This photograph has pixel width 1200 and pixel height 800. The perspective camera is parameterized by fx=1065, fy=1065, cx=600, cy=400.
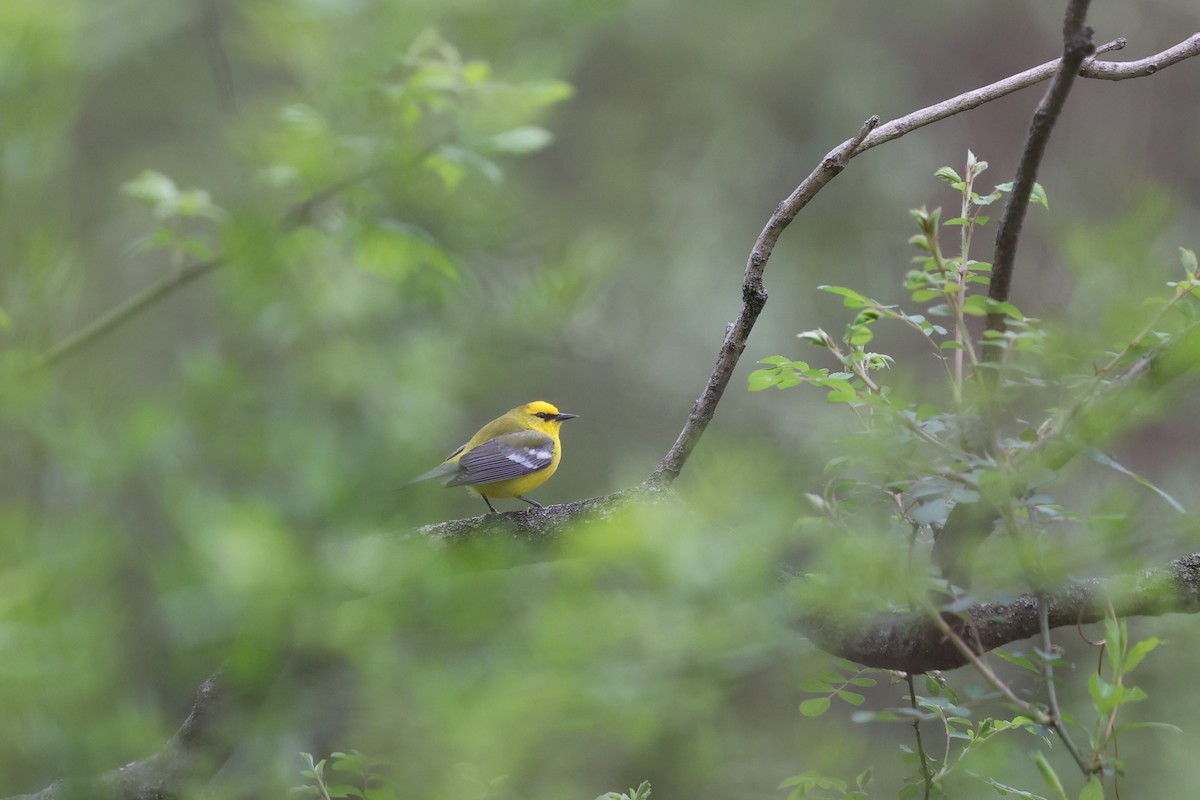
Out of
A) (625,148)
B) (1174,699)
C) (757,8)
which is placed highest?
(757,8)

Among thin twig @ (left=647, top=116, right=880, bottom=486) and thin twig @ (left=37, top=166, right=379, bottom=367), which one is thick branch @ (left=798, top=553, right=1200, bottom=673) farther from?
thin twig @ (left=37, top=166, right=379, bottom=367)

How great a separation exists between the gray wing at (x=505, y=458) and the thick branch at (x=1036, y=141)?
2.02m

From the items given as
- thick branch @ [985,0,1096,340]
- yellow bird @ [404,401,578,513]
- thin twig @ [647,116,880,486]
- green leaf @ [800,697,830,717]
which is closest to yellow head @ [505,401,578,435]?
yellow bird @ [404,401,578,513]

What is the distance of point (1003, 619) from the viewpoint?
1.52 metres

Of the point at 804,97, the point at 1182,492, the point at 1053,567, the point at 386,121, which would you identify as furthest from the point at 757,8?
the point at 1053,567

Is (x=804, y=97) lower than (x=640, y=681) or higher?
lower

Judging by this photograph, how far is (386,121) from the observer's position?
1979 millimetres

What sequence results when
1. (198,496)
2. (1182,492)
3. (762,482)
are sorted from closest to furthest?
(762,482) < (198,496) < (1182,492)

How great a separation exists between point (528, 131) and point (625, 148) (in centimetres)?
467

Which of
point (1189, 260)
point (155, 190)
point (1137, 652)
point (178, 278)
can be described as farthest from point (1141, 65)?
point (155, 190)

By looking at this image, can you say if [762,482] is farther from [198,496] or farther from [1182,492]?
[1182,492]

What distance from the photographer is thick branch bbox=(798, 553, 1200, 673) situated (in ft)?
4.62

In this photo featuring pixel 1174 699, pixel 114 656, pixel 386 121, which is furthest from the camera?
pixel 1174 699

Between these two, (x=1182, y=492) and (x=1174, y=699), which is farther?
(x=1174, y=699)
